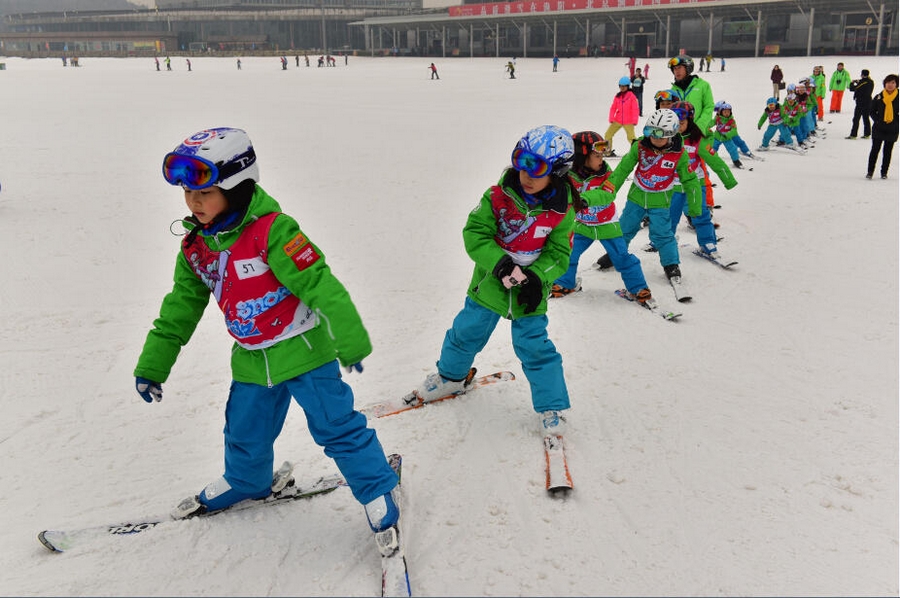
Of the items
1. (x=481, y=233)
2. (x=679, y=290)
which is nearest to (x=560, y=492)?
(x=481, y=233)

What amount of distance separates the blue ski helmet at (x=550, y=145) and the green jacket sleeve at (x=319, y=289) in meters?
1.31

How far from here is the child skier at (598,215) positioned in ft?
17.7

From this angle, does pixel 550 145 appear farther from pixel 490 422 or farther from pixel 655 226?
pixel 655 226

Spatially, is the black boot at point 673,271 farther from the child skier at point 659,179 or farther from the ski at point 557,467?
the ski at point 557,467

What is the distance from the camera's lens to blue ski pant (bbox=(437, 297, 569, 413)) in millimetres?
3598

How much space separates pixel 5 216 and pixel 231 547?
23.6ft

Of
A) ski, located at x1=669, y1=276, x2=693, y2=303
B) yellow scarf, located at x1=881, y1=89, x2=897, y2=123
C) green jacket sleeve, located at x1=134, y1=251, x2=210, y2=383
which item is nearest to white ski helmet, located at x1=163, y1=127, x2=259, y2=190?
green jacket sleeve, located at x1=134, y1=251, x2=210, y2=383

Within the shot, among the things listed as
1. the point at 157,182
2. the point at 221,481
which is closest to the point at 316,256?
the point at 221,481

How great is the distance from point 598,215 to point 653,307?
0.95m

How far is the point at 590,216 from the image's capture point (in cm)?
567

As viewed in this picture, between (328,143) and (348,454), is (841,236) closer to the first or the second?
(348,454)

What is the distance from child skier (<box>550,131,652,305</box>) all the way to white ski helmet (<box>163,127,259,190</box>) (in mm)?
3497

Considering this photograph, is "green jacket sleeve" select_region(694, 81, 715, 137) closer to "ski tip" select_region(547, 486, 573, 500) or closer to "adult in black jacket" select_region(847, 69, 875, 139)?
"ski tip" select_region(547, 486, 573, 500)

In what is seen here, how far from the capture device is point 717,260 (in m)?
6.89
